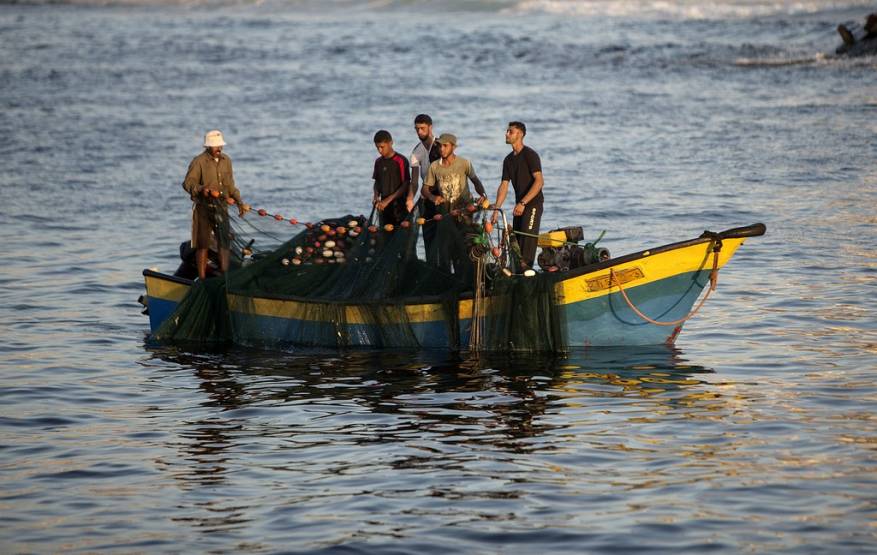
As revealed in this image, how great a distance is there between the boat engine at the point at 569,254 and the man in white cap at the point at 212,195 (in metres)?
3.29

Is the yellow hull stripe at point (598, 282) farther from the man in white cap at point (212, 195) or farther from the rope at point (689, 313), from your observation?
the man in white cap at point (212, 195)

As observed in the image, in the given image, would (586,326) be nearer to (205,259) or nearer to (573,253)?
(573,253)

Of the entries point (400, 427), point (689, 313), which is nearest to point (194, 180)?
point (400, 427)

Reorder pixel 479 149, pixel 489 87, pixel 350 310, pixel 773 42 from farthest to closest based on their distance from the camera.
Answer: pixel 773 42, pixel 489 87, pixel 479 149, pixel 350 310

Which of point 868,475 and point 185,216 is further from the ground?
point 185,216

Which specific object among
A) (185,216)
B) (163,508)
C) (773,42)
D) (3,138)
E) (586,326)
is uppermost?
(773,42)

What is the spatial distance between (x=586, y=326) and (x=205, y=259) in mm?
4271

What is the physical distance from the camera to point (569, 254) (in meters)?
13.5

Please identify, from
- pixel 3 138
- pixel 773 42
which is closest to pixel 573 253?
pixel 3 138

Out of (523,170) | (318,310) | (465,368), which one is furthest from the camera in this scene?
(318,310)

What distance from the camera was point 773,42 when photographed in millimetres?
45625

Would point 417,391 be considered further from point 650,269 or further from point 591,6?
point 591,6

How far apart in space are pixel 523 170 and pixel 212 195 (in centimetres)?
329

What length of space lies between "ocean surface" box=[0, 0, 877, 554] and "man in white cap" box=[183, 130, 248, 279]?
130cm
